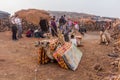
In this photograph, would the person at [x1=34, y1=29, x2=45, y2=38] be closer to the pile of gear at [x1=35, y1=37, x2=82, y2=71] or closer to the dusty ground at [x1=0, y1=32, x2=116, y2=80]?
the dusty ground at [x1=0, y1=32, x2=116, y2=80]

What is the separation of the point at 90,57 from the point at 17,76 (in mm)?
6170

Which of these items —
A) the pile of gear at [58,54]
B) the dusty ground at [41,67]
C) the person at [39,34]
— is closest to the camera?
the dusty ground at [41,67]

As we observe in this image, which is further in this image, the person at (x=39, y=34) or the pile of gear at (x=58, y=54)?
the person at (x=39, y=34)

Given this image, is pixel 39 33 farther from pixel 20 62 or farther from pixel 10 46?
pixel 20 62

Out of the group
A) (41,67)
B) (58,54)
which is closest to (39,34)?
(41,67)

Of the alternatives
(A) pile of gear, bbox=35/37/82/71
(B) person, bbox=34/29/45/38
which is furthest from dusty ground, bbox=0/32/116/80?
(B) person, bbox=34/29/45/38

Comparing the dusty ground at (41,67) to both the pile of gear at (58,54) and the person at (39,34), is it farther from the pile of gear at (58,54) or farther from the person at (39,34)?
the person at (39,34)

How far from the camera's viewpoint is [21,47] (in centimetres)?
2136

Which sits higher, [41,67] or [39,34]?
[41,67]

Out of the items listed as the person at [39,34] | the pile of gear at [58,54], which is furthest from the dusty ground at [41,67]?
the person at [39,34]

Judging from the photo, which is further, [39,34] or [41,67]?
[39,34]

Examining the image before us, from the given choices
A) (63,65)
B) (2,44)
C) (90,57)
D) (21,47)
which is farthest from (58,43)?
(2,44)

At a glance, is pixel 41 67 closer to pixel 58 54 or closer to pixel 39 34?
pixel 58 54

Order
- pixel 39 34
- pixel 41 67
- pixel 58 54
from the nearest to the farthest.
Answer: pixel 58 54 → pixel 41 67 → pixel 39 34
